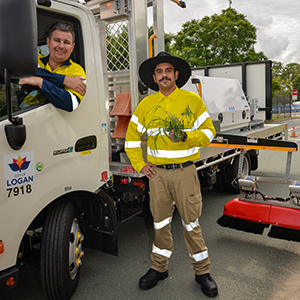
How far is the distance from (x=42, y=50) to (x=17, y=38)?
3.05 feet

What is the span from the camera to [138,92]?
350 cm

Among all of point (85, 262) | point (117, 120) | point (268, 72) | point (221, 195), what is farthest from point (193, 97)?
point (268, 72)

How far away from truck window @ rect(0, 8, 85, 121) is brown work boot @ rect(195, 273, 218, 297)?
202cm

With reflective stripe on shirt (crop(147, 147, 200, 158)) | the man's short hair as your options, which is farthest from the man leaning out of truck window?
reflective stripe on shirt (crop(147, 147, 200, 158))

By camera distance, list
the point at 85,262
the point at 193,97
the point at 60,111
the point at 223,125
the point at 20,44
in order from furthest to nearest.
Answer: the point at 223,125 → the point at 85,262 → the point at 193,97 → the point at 60,111 → the point at 20,44

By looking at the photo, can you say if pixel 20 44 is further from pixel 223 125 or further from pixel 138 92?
pixel 223 125

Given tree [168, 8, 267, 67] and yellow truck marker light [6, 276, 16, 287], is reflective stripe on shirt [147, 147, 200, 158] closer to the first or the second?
yellow truck marker light [6, 276, 16, 287]

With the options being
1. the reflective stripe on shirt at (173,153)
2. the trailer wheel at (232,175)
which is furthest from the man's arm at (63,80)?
the trailer wheel at (232,175)

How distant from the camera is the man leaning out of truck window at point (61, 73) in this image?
254 centimetres

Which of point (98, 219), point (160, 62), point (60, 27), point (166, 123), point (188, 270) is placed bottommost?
point (188, 270)

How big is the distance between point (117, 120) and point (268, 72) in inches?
173

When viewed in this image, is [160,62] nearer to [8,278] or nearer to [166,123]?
[166,123]

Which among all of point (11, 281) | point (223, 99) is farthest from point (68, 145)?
point (223, 99)

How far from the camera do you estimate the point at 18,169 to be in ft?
7.62
